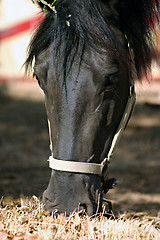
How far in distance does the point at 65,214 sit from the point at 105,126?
1.94 feet

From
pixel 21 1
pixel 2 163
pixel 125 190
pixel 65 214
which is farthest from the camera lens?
pixel 21 1

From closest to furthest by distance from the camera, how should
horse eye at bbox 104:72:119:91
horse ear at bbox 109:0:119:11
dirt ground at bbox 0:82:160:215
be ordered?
horse eye at bbox 104:72:119:91 < horse ear at bbox 109:0:119:11 < dirt ground at bbox 0:82:160:215

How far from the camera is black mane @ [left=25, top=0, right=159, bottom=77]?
2.57 m

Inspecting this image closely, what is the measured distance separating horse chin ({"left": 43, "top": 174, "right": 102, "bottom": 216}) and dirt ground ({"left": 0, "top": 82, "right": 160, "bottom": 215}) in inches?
57.4

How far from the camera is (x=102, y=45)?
257 cm

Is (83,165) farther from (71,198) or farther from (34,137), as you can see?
(34,137)

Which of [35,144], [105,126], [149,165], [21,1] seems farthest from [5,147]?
[105,126]

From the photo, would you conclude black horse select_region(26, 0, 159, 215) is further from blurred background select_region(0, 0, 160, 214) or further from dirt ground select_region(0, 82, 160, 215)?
dirt ground select_region(0, 82, 160, 215)

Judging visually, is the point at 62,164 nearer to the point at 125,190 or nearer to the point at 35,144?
the point at 125,190

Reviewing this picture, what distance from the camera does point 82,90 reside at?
2.47 m

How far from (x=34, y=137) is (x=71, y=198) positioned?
538 cm

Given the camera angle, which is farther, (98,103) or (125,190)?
(125,190)

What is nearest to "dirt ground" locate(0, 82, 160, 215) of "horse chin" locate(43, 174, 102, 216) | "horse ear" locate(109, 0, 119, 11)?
"horse ear" locate(109, 0, 119, 11)

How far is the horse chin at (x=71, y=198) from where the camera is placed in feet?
7.91
